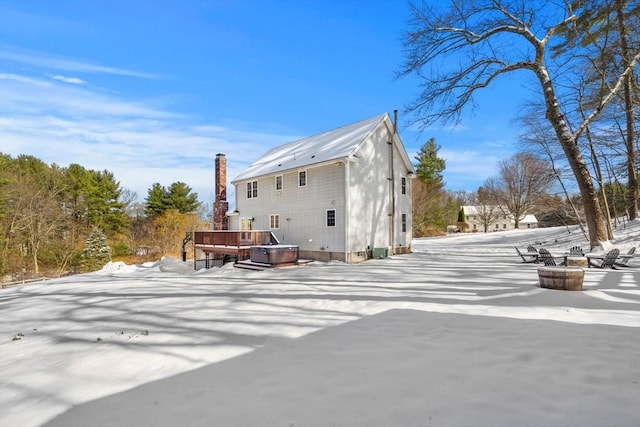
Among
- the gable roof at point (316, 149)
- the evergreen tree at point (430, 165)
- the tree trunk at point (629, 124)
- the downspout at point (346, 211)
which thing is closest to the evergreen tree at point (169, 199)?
the gable roof at point (316, 149)

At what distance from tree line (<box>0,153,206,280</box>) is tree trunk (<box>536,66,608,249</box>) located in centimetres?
3174

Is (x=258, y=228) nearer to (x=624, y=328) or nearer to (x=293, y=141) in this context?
(x=293, y=141)

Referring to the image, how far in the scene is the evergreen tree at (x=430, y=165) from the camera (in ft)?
143

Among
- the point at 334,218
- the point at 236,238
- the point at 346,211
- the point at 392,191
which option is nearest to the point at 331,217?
the point at 334,218

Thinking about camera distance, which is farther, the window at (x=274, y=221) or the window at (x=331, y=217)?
the window at (x=274, y=221)

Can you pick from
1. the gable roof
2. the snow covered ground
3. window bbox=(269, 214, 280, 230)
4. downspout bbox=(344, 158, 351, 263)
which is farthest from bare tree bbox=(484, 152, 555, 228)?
the snow covered ground

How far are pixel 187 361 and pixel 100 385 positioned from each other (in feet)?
2.86

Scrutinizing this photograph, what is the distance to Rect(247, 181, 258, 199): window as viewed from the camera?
21.0 m

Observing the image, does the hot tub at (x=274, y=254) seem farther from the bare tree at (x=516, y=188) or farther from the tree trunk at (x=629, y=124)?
the bare tree at (x=516, y=188)

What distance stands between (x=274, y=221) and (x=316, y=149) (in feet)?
16.5

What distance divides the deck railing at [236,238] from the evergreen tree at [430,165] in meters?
30.4

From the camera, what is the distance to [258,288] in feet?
29.3

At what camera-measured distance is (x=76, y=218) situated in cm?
3222

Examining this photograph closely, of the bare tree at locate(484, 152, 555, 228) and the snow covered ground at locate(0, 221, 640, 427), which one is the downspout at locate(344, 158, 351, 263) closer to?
the snow covered ground at locate(0, 221, 640, 427)
